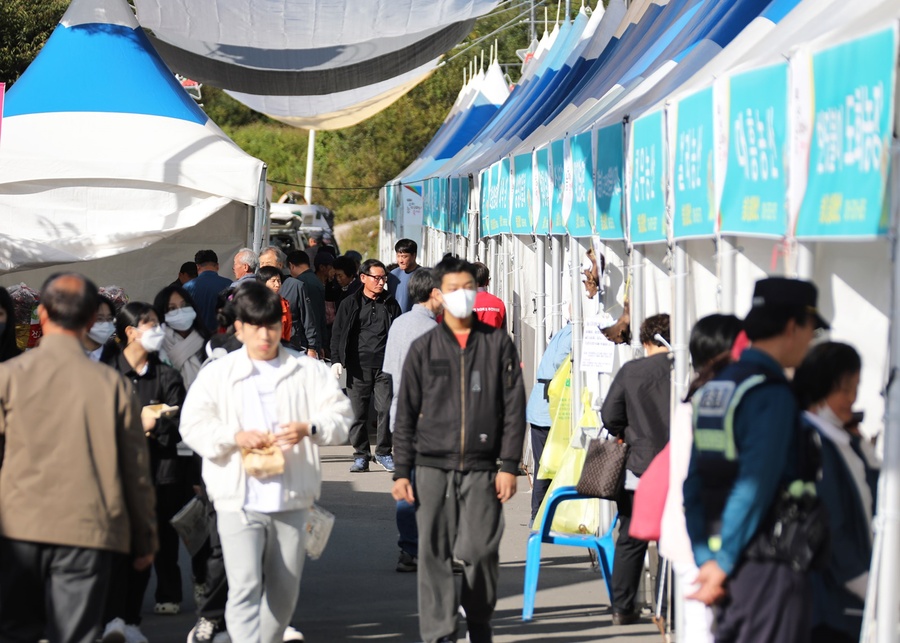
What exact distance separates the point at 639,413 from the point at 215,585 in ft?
7.57

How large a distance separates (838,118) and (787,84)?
52 cm

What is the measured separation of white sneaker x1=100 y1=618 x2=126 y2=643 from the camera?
21.8 ft

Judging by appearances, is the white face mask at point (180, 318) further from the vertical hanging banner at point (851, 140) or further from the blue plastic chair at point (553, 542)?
the vertical hanging banner at point (851, 140)

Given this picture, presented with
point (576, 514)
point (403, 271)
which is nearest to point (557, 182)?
point (576, 514)

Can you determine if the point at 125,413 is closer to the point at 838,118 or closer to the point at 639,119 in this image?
the point at 838,118

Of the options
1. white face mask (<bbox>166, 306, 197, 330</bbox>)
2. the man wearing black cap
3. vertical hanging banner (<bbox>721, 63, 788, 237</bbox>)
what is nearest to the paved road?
white face mask (<bbox>166, 306, 197, 330</bbox>)

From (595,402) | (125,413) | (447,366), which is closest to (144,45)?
(595,402)

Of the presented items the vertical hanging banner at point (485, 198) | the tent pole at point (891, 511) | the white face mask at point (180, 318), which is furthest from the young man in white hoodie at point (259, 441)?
the vertical hanging banner at point (485, 198)

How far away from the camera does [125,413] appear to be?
16.2 feet

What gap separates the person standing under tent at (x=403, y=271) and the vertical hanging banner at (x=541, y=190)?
2.71 meters

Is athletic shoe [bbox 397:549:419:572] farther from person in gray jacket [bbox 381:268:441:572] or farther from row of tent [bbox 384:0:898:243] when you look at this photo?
row of tent [bbox 384:0:898:243]

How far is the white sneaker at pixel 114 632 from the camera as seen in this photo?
261 inches

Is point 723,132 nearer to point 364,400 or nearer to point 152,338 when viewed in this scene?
point 152,338

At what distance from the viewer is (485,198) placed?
1552cm
